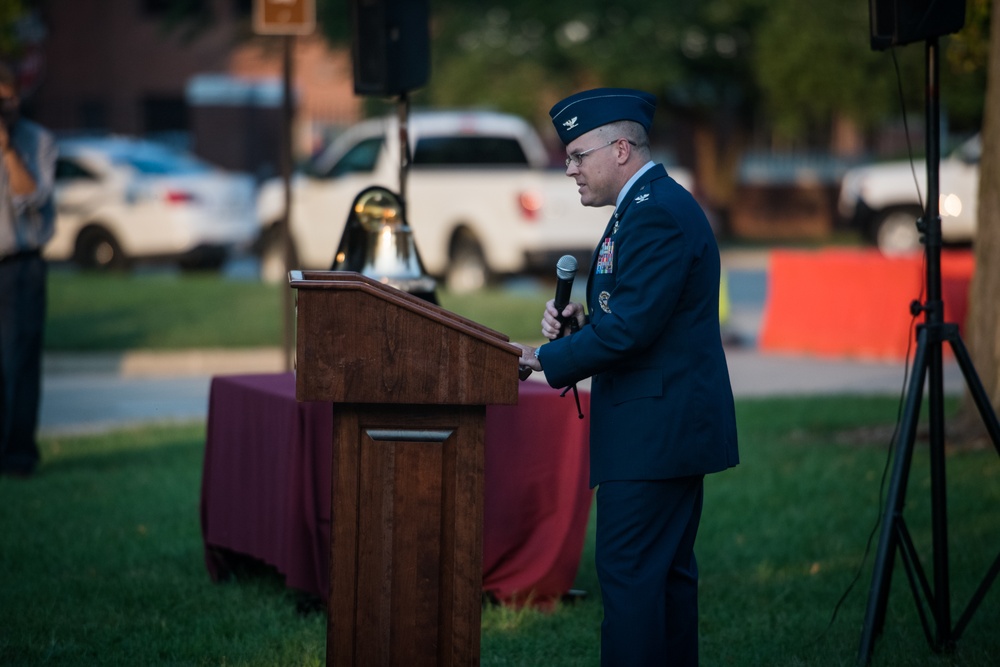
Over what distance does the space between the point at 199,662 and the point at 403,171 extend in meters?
2.91

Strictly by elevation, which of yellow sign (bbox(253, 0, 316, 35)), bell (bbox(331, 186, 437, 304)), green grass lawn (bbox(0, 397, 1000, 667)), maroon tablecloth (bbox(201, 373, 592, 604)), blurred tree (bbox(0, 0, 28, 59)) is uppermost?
blurred tree (bbox(0, 0, 28, 59))

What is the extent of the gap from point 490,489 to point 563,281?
178 cm

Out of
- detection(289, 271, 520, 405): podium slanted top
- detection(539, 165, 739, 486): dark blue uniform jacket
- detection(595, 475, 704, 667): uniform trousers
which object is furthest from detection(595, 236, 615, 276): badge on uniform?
detection(595, 475, 704, 667): uniform trousers

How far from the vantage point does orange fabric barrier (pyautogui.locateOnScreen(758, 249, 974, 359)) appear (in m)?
13.0

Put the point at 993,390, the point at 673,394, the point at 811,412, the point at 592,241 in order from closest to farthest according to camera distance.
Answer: the point at 673,394 → the point at 993,390 → the point at 811,412 → the point at 592,241

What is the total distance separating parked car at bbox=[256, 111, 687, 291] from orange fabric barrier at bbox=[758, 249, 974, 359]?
3850mm

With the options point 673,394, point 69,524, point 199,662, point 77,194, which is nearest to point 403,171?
point 69,524

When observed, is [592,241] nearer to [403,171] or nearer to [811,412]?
[811,412]

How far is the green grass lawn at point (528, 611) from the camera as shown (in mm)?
5195

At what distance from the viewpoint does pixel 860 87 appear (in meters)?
29.0

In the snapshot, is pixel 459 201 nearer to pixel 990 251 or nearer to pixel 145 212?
pixel 145 212

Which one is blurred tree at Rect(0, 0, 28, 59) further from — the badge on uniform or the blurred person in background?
the badge on uniform

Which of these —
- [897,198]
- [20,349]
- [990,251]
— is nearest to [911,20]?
[990,251]

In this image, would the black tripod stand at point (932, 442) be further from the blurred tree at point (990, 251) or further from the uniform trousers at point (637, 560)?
the blurred tree at point (990, 251)
